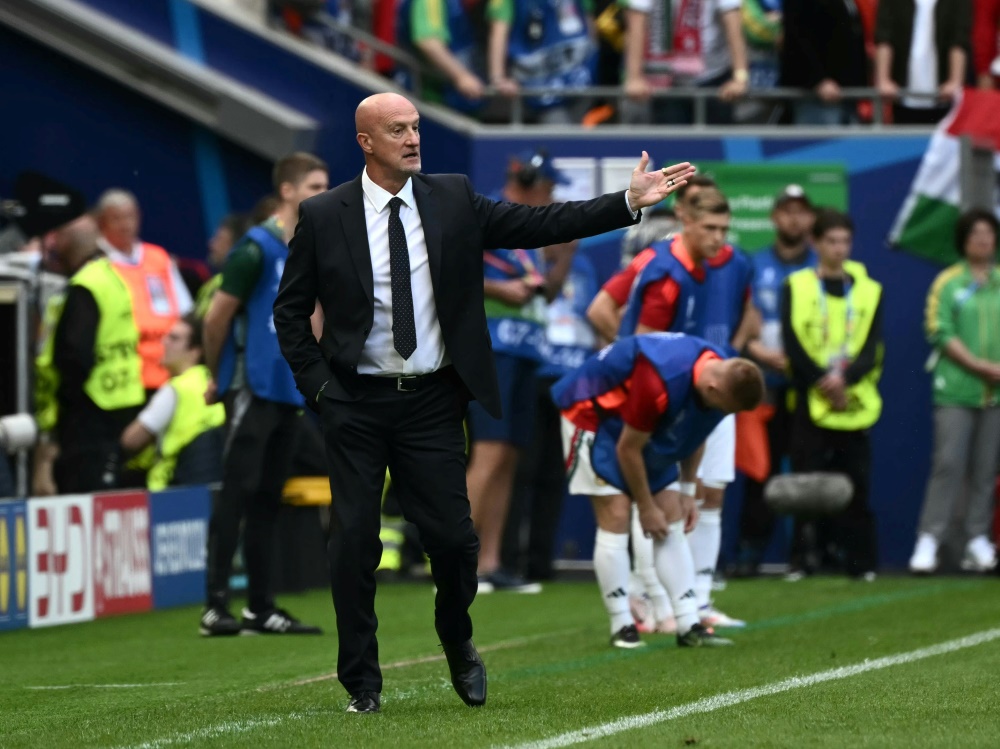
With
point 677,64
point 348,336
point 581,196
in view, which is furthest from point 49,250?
point 348,336

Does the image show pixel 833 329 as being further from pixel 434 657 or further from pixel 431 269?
pixel 431 269

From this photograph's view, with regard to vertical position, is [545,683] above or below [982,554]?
above

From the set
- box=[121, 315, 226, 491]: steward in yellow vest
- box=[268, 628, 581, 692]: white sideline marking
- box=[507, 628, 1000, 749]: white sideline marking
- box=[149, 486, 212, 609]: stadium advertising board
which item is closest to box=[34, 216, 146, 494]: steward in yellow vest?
box=[121, 315, 226, 491]: steward in yellow vest

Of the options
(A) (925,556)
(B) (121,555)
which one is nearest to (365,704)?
(B) (121,555)

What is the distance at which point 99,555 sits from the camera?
12.0 meters

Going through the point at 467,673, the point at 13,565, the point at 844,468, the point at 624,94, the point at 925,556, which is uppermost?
the point at 624,94

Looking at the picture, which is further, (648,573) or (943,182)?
(943,182)

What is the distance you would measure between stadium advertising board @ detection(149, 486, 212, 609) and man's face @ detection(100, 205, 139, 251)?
6.03 feet

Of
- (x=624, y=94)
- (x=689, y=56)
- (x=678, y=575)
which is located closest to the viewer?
(x=678, y=575)

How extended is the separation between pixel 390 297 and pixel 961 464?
8.14 meters

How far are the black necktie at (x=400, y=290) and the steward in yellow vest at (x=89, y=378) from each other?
6.10m

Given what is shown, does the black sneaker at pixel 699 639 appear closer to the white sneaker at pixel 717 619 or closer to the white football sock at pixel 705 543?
the white sneaker at pixel 717 619

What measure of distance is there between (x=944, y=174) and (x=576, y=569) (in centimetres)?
387

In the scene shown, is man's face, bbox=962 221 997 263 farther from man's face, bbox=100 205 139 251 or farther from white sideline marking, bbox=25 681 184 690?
white sideline marking, bbox=25 681 184 690
